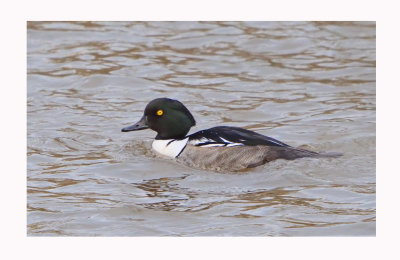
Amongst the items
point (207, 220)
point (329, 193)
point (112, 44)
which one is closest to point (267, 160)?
point (329, 193)

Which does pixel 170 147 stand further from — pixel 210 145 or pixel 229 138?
pixel 229 138

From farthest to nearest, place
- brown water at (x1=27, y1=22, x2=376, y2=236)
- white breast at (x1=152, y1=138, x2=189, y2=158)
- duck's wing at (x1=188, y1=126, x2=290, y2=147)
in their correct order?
white breast at (x1=152, y1=138, x2=189, y2=158) < duck's wing at (x1=188, y1=126, x2=290, y2=147) < brown water at (x1=27, y1=22, x2=376, y2=236)

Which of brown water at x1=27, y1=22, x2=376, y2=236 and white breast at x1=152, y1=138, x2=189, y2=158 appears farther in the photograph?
white breast at x1=152, y1=138, x2=189, y2=158

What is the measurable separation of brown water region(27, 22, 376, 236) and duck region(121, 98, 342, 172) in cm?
17

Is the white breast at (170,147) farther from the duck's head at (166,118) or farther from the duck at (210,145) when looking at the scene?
the duck's head at (166,118)

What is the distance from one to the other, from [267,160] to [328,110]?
3.04 metres

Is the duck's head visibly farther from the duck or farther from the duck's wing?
the duck's wing

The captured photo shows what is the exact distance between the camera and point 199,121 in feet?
42.0

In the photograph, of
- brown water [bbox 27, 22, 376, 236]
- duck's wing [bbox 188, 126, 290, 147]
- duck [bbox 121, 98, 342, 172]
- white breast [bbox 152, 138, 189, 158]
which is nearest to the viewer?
brown water [bbox 27, 22, 376, 236]

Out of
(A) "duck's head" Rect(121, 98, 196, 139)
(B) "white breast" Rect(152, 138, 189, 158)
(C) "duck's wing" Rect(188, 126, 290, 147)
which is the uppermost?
(A) "duck's head" Rect(121, 98, 196, 139)

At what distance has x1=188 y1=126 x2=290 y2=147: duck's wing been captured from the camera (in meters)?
10.4

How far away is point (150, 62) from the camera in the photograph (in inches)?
597

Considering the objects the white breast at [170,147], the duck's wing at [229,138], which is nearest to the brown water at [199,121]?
the white breast at [170,147]

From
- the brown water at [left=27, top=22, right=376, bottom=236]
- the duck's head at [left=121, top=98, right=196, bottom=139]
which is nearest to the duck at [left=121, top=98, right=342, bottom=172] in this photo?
the duck's head at [left=121, top=98, right=196, bottom=139]
